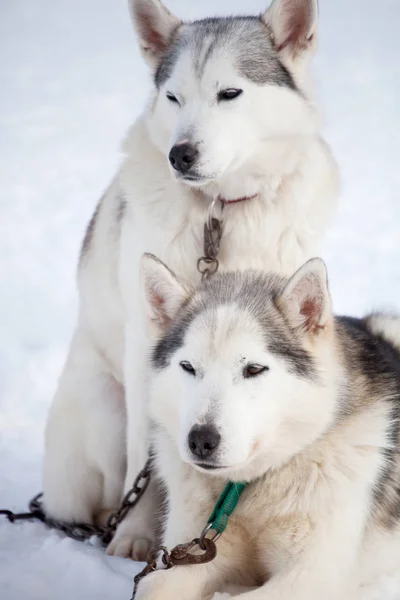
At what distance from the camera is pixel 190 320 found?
3.37 metres

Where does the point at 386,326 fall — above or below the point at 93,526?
above

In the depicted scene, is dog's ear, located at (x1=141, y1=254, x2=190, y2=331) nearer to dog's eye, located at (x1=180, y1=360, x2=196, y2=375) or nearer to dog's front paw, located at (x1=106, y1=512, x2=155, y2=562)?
dog's eye, located at (x1=180, y1=360, x2=196, y2=375)

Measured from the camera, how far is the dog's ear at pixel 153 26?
14.1 feet

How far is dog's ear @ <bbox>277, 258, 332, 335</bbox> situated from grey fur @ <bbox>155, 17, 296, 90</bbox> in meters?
1.34

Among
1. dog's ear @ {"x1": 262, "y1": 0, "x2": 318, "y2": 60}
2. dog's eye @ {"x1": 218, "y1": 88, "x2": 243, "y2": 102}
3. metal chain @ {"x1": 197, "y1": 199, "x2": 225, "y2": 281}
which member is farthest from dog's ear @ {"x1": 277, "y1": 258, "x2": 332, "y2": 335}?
dog's ear @ {"x1": 262, "y1": 0, "x2": 318, "y2": 60}

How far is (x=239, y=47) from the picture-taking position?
4.02 metres

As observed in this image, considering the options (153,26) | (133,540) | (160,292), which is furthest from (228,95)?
(133,540)

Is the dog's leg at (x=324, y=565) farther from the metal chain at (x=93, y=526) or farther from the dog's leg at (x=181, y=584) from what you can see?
the metal chain at (x=93, y=526)

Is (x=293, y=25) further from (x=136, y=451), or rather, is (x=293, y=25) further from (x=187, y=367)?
(x=136, y=451)

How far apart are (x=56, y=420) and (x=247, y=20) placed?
273 centimetres

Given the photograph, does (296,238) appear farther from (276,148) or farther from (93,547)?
(93,547)

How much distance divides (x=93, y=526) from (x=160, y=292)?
6.92 ft

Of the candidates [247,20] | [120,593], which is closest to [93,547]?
[120,593]

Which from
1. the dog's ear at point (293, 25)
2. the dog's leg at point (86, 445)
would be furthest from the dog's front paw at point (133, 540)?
the dog's ear at point (293, 25)
